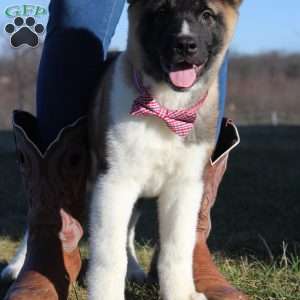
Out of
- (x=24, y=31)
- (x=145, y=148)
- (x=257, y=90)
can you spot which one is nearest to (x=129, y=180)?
(x=145, y=148)

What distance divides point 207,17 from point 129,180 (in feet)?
2.00

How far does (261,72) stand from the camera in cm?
2930

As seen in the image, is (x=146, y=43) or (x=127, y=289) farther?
(x=127, y=289)

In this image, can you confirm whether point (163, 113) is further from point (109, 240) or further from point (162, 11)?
point (109, 240)

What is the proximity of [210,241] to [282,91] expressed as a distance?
23.9 meters

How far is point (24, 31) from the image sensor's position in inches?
139

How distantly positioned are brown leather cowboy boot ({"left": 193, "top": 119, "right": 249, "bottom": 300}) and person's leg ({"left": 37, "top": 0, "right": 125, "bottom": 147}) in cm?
57

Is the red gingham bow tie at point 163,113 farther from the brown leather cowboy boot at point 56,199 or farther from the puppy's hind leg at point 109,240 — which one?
the brown leather cowboy boot at point 56,199

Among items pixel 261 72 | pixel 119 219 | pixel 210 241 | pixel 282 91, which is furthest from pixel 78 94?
pixel 261 72

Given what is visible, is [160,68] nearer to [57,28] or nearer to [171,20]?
[171,20]

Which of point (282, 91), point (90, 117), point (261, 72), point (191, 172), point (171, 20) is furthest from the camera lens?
point (261, 72)

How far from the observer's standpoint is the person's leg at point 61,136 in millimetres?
2449

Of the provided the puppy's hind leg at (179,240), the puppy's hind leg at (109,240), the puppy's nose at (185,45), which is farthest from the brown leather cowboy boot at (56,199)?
the puppy's nose at (185,45)

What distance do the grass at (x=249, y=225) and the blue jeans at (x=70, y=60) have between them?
669 millimetres
